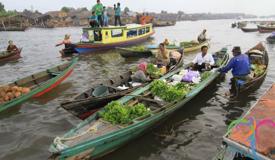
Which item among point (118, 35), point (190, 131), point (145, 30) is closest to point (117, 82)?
point (190, 131)

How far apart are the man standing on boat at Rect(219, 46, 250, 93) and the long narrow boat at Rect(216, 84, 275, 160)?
406cm

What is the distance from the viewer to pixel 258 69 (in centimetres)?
1184

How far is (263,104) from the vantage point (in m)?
6.30

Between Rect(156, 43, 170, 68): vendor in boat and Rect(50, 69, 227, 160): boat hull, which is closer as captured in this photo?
Rect(50, 69, 227, 160): boat hull

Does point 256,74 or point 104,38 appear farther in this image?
point 104,38

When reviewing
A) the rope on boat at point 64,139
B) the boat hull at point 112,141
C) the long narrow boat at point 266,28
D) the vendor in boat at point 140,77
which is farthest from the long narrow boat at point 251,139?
the long narrow boat at point 266,28

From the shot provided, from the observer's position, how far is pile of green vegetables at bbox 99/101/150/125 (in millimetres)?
6469

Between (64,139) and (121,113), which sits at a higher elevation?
(121,113)

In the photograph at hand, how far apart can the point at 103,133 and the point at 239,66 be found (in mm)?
6139

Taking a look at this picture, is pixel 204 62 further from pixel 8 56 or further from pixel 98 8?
pixel 8 56

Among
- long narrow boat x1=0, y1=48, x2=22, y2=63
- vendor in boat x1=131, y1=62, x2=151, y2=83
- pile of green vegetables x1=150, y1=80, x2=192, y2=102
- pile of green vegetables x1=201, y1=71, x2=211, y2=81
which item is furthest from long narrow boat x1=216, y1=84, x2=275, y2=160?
long narrow boat x1=0, y1=48, x2=22, y2=63

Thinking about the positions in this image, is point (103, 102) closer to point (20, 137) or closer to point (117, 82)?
point (117, 82)

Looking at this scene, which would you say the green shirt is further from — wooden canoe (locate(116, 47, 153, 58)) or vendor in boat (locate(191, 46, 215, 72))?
vendor in boat (locate(191, 46, 215, 72))

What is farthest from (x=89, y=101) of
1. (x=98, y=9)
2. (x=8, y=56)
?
(x=98, y=9)
